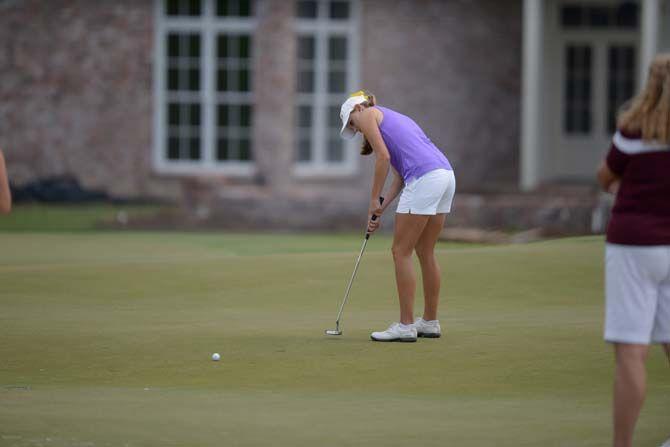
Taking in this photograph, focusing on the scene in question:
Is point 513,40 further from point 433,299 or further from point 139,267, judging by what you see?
point 433,299

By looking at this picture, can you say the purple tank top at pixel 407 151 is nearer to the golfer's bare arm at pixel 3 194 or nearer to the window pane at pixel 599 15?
the golfer's bare arm at pixel 3 194

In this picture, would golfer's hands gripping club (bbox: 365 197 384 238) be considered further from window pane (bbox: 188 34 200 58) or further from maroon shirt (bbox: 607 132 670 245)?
window pane (bbox: 188 34 200 58)

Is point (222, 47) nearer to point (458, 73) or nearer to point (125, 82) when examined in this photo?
point (125, 82)

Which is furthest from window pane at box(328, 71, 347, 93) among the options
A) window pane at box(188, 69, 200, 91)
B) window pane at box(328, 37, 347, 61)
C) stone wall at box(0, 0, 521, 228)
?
window pane at box(188, 69, 200, 91)

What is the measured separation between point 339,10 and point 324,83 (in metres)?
1.29

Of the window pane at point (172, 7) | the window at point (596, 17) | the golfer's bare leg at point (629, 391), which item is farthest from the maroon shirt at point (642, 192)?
the window at point (596, 17)

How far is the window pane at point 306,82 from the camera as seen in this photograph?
2556 cm

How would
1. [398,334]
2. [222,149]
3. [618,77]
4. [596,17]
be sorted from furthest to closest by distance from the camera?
[618,77], [596,17], [222,149], [398,334]

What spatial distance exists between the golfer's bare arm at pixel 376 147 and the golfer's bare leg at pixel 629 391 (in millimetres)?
3633

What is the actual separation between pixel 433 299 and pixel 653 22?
1415 centimetres

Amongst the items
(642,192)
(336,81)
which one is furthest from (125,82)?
(642,192)

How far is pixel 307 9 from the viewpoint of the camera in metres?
25.4

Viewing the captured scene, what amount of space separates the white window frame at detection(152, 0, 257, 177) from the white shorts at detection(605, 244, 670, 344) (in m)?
19.3

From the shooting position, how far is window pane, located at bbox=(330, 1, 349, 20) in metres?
25.4
